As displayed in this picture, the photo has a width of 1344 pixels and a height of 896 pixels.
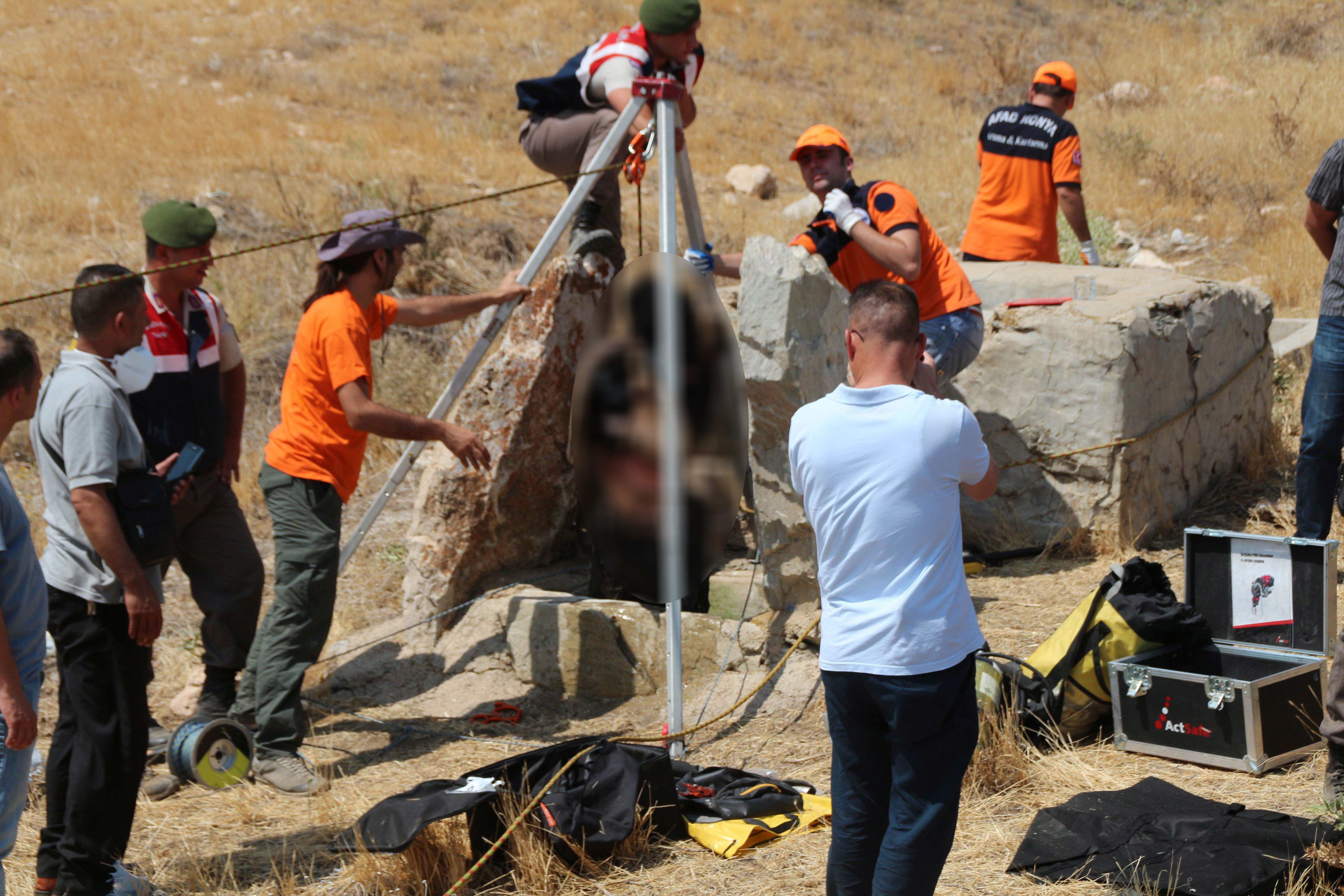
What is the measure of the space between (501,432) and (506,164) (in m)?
9.75

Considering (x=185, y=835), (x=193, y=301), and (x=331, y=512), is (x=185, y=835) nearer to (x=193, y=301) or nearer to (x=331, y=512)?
(x=331, y=512)

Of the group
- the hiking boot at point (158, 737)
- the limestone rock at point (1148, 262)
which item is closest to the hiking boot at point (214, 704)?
the hiking boot at point (158, 737)

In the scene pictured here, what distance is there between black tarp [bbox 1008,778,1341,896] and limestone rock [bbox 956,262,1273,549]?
101 inches

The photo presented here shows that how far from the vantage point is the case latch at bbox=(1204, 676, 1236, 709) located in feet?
12.9

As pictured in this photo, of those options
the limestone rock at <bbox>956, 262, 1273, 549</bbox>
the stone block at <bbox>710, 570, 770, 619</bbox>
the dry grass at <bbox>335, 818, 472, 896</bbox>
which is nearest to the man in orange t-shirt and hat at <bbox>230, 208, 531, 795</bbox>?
the dry grass at <bbox>335, 818, 472, 896</bbox>

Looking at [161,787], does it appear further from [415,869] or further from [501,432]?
[501,432]

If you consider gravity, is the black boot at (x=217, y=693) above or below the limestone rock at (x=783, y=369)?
below

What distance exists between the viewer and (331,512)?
192 inches

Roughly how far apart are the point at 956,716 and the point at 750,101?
17.7 m

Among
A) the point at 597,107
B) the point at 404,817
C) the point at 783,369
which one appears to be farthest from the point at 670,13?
the point at 404,817

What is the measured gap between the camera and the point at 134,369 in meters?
4.64

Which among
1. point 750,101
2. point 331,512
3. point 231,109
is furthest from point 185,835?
point 750,101

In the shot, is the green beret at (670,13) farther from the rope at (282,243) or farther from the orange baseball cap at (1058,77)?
the orange baseball cap at (1058,77)

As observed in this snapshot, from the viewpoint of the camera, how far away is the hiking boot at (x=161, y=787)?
468 centimetres
